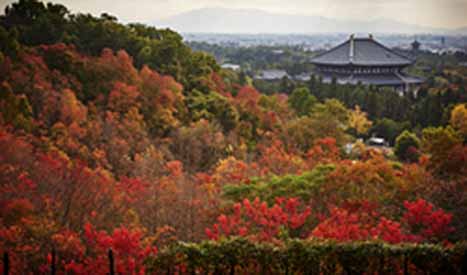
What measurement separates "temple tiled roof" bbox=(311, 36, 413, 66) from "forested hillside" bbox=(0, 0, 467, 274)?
12064 millimetres

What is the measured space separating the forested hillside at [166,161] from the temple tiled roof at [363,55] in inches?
475

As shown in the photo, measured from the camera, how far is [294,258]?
9125mm

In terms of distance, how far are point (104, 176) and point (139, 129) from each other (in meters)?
5.58

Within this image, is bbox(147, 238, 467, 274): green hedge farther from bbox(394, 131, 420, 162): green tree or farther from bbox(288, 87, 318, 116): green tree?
bbox(288, 87, 318, 116): green tree

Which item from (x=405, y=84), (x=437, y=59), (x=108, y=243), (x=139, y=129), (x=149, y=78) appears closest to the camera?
(x=108, y=243)

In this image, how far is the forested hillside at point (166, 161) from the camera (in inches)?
424

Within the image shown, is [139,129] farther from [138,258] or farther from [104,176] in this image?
[138,258]

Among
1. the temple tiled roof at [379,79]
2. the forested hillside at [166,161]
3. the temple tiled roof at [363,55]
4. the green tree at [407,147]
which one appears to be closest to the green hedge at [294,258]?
the forested hillside at [166,161]

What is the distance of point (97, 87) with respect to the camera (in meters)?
23.0

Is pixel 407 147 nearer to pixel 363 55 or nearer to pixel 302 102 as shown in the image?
pixel 302 102

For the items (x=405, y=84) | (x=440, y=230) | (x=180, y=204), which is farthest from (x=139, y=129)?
(x=405, y=84)

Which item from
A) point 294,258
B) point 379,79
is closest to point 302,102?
point 379,79

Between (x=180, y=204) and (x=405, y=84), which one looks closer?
(x=180, y=204)

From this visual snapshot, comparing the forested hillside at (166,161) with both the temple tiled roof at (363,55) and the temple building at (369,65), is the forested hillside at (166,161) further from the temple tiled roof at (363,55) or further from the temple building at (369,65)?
the temple tiled roof at (363,55)
